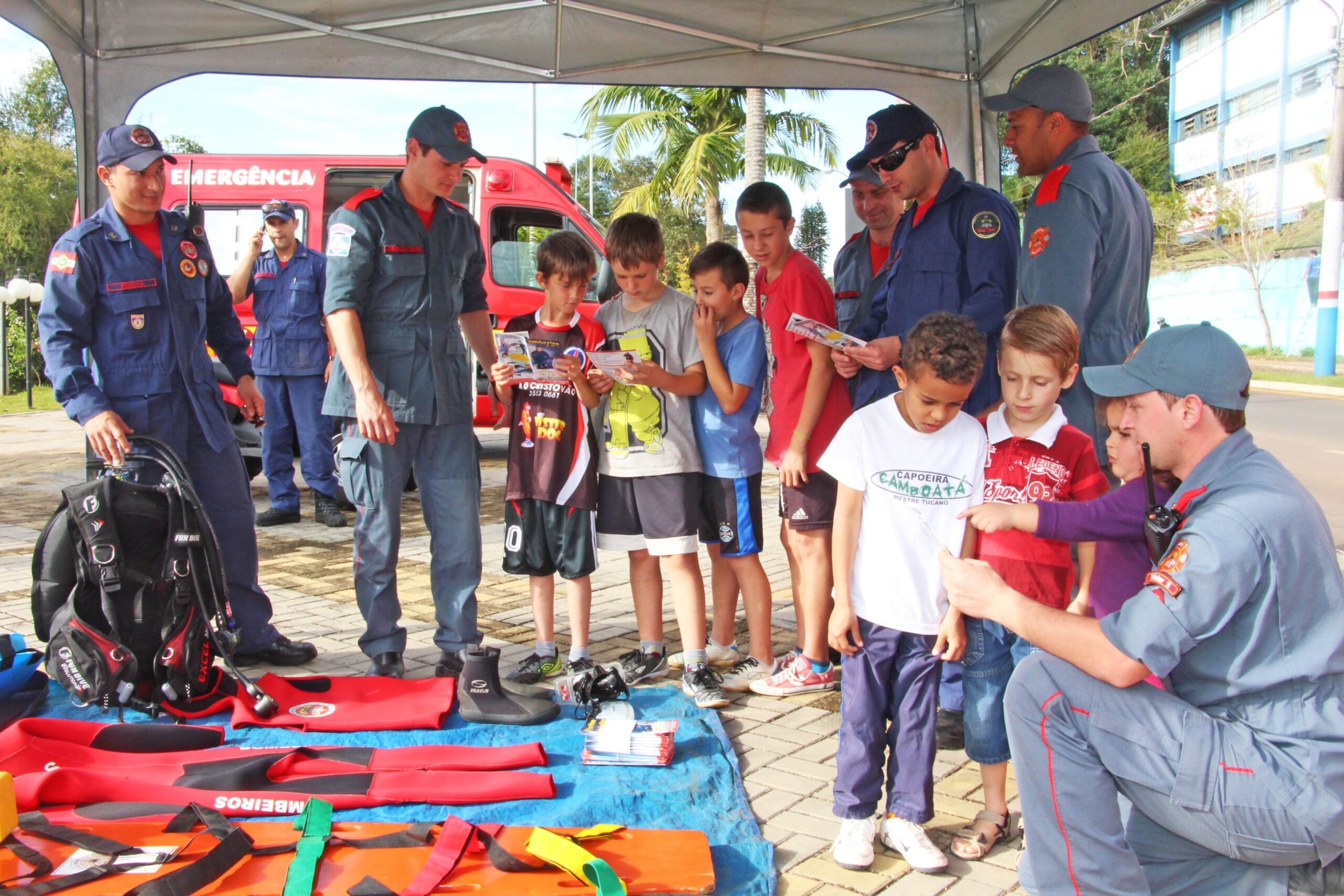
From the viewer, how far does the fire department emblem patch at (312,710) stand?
338 cm

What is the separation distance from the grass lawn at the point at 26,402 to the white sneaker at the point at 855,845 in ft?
69.2

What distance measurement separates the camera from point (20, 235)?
115 ft

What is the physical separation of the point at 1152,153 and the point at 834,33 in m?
44.8

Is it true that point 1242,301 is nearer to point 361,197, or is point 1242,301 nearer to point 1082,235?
point 1082,235

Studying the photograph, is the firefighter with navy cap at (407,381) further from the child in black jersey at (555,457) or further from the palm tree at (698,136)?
the palm tree at (698,136)

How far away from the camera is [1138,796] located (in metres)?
1.96

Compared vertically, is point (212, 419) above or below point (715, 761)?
above

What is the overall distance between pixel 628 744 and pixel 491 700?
0.60 metres

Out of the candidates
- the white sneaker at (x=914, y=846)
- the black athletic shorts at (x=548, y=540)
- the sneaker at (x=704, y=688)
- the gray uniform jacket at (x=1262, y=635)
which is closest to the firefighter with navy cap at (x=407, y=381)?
the black athletic shorts at (x=548, y=540)

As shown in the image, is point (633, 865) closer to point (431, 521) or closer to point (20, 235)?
point (431, 521)

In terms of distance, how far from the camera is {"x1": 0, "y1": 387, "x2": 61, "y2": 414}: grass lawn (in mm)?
20375

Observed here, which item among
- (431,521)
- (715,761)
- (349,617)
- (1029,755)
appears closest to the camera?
(1029,755)

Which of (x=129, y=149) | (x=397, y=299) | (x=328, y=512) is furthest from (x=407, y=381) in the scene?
(x=328, y=512)

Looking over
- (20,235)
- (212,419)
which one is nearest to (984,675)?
(212,419)
